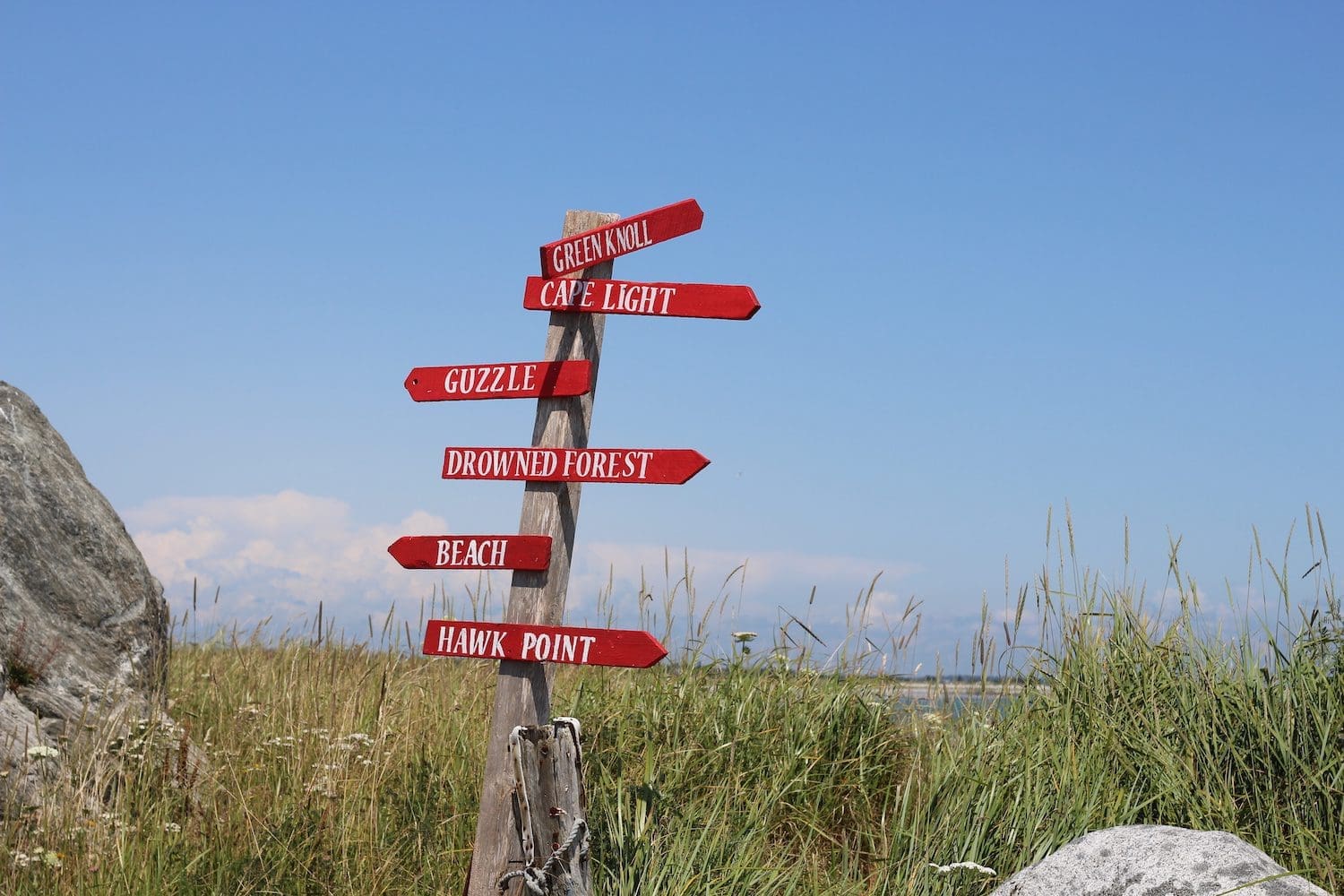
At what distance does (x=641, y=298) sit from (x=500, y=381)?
72cm

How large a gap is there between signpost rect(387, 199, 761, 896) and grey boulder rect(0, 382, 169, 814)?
1.97 m

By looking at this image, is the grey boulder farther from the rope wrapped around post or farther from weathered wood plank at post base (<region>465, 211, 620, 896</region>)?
the rope wrapped around post

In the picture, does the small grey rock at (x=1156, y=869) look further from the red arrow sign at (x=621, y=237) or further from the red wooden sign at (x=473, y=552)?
the red arrow sign at (x=621, y=237)

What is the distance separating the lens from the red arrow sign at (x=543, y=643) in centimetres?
433

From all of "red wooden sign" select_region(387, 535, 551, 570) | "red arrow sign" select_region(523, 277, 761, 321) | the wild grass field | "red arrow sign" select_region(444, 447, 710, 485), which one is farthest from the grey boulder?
"red arrow sign" select_region(523, 277, 761, 321)

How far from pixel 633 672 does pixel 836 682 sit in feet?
3.87

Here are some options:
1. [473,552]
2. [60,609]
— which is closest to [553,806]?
[473,552]

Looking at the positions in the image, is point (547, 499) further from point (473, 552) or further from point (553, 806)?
point (553, 806)

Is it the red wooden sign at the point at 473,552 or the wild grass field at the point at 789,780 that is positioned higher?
the red wooden sign at the point at 473,552

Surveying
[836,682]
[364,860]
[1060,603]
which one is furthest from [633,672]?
[1060,603]

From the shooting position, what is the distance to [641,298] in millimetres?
4668

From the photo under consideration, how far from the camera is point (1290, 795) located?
16.8ft

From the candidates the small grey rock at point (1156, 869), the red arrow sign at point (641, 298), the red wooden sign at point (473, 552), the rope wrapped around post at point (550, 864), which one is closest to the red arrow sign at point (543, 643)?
the red wooden sign at point (473, 552)

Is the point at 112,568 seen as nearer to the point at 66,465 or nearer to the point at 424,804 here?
the point at 66,465
